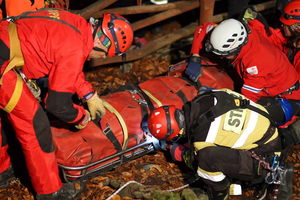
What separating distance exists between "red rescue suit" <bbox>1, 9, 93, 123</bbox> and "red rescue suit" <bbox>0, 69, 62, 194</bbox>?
19cm

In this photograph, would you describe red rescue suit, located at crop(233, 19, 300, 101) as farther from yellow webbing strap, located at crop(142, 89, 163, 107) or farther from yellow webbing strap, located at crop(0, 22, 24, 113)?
yellow webbing strap, located at crop(0, 22, 24, 113)

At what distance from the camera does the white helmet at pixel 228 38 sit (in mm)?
5168

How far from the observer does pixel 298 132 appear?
5.70m

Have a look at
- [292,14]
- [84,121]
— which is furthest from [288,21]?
[84,121]

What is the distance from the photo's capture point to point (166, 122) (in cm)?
431

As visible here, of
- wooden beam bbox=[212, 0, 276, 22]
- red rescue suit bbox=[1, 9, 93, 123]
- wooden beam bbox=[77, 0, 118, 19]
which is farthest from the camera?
wooden beam bbox=[212, 0, 276, 22]

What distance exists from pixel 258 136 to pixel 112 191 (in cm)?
187

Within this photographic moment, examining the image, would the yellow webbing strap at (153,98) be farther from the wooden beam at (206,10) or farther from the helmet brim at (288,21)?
the wooden beam at (206,10)

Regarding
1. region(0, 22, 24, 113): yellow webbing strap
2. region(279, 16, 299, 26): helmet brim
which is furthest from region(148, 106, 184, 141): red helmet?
region(279, 16, 299, 26): helmet brim

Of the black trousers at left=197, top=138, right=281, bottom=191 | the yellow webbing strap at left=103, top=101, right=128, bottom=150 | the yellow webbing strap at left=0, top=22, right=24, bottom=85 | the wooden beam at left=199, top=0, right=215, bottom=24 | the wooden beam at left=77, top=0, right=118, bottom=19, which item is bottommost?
the black trousers at left=197, top=138, right=281, bottom=191

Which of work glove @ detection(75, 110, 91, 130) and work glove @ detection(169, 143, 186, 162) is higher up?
work glove @ detection(75, 110, 91, 130)

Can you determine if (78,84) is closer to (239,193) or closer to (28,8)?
(28,8)

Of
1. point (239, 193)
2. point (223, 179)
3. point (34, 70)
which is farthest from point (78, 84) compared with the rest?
point (239, 193)

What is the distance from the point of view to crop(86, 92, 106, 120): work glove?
14.9 feet
